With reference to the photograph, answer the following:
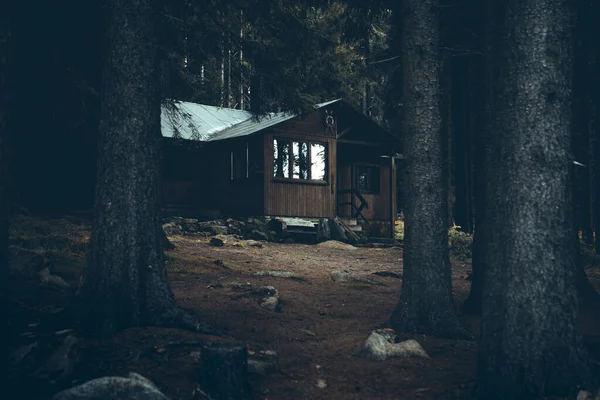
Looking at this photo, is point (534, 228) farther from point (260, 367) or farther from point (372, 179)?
point (372, 179)

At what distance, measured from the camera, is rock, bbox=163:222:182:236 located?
66.6ft

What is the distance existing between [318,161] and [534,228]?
61.0 feet

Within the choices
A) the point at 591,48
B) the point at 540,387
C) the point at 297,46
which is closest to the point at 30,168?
the point at 297,46

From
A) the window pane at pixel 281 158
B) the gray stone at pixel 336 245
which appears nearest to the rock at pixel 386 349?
the gray stone at pixel 336 245

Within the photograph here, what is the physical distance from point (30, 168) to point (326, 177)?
36.0ft

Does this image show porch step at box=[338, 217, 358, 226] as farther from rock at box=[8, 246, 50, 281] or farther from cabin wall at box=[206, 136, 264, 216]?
rock at box=[8, 246, 50, 281]

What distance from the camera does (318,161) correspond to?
79.3 ft

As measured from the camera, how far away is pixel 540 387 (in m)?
5.55

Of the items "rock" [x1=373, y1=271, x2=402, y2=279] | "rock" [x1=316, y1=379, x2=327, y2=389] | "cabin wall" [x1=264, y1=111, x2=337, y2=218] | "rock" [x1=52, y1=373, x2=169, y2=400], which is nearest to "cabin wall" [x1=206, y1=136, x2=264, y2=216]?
"cabin wall" [x1=264, y1=111, x2=337, y2=218]

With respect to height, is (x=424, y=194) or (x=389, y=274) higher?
(x=424, y=194)

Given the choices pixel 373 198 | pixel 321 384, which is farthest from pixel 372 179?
pixel 321 384

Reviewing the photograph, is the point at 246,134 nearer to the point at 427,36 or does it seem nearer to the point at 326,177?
the point at 326,177

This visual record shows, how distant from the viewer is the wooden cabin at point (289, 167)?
2305 centimetres

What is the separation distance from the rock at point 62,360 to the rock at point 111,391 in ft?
3.11
